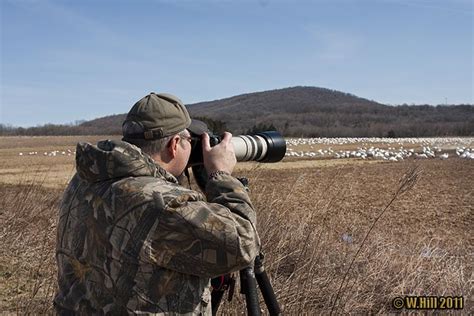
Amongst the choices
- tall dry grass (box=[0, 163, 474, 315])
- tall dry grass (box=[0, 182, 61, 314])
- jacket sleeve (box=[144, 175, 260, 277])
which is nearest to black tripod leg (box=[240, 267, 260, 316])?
jacket sleeve (box=[144, 175, 260, 277])

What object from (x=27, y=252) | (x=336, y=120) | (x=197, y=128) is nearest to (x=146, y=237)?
(x=197, y=128)

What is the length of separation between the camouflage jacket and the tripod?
23.8 inches

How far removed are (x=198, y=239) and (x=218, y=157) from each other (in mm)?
474

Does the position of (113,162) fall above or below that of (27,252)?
above

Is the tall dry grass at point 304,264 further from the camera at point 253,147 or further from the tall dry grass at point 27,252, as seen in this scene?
the camera at point 253,147

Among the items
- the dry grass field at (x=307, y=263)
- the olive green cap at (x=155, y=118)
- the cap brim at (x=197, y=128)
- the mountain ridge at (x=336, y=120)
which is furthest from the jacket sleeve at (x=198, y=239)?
the mountain ridge at (x=336, y=120)

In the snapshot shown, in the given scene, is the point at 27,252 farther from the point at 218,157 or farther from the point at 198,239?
the point at 198,239

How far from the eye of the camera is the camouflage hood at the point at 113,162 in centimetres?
181

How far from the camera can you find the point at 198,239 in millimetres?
1735

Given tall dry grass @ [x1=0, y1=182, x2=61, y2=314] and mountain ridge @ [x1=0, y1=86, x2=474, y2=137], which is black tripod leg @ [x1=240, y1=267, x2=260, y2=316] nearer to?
tall dry grass @ [x1=0, y1=182, x2=61, y2=314]

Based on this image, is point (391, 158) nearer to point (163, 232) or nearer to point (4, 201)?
point (4, 201)
